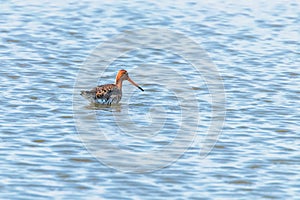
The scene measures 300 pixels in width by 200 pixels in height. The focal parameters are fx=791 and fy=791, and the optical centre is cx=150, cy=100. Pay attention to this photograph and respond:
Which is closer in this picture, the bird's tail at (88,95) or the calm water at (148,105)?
the calm water at (148,105)

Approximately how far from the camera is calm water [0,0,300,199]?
1099 centimetres

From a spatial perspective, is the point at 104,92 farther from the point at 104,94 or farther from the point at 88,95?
the point at 88,95

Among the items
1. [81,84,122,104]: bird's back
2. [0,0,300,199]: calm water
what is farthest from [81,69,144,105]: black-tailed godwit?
[0,0,300,199]: calm water

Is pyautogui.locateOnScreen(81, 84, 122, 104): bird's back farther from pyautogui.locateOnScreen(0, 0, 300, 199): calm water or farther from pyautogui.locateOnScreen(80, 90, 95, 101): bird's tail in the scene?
pyautogui.locateOnScreen(0, 0, 300, 199): calm water

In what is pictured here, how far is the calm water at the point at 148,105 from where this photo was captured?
36.1 ft

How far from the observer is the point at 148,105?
49.5ft

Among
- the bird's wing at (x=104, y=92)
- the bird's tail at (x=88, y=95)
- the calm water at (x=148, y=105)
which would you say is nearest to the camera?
the calm water at (x=148, y=105)

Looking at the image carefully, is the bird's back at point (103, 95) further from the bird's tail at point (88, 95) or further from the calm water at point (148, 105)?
the calm water at point (148, 105)

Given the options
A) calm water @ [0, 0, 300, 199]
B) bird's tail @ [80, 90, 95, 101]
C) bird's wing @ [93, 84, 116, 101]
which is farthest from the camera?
bird's wing @ [93, 84, 116, 101]

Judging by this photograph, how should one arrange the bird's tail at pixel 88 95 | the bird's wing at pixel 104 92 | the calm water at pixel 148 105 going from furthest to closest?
the bird's wing at pixel 104 92
the bird's tail at pixel 88 95
the calm water at pixel 148 105

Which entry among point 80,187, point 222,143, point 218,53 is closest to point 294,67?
point 218,53

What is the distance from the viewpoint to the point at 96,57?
1878 centimetres

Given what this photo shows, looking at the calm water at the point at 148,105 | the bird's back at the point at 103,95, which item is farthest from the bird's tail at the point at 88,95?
the calm water at the point at 148,105

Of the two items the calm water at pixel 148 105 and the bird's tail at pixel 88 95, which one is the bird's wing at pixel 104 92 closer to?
the bird's tail at pixel 88 95
